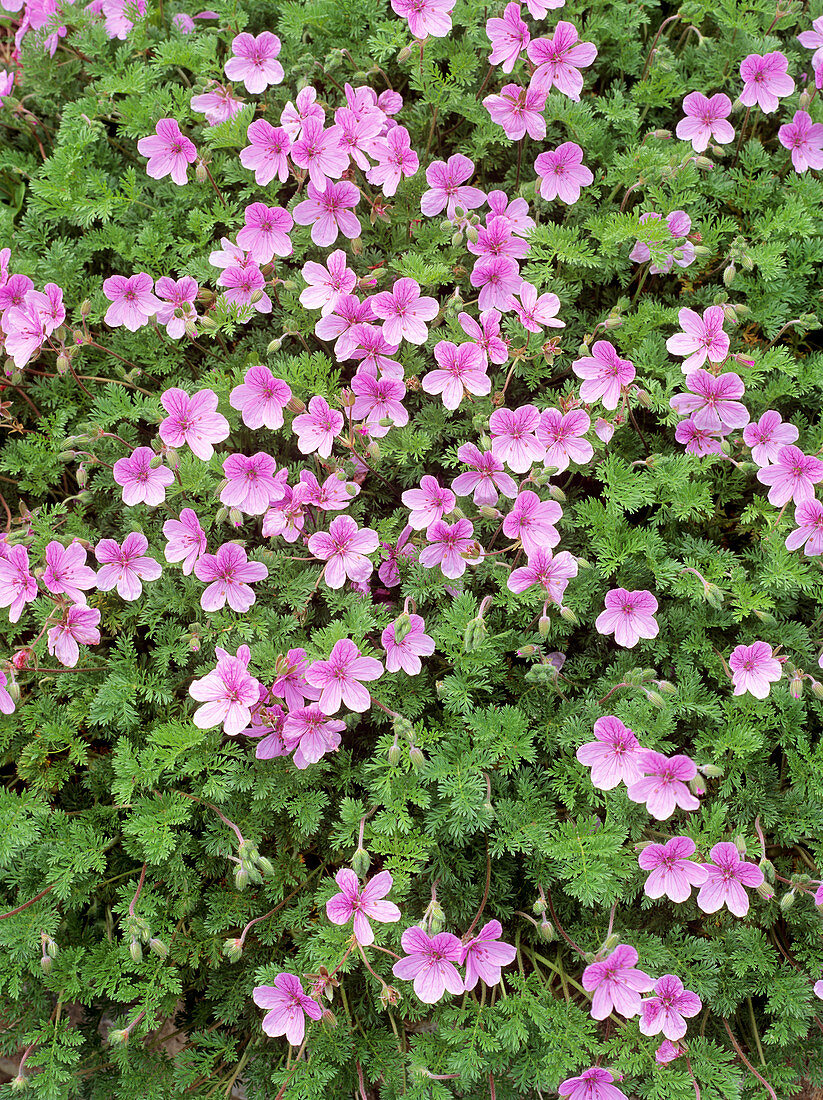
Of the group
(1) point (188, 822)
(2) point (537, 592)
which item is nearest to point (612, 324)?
(2) point (537, 592)

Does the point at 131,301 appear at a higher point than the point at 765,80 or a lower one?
lower

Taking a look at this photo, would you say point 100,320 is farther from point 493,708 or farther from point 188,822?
point 493,708

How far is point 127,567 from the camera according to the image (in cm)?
252

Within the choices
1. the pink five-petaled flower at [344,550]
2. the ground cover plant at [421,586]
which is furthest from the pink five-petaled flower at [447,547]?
the pink five-petaled flower at [344,550]

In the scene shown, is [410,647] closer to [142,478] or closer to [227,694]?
[227,694]

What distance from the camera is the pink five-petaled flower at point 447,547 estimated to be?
2.43 metres

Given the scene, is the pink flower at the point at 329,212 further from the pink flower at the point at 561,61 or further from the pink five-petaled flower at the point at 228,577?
the pink five-petaled flower at the point at 228,577

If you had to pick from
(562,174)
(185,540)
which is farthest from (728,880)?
(562,174)

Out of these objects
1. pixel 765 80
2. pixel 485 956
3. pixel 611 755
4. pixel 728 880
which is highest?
pixel 765 80

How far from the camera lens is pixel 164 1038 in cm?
256

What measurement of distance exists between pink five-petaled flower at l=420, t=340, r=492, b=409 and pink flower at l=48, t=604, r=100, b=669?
50.2 inches

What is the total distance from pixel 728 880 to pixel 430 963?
0.86m

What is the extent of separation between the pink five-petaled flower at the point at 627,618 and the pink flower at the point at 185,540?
124 centimetres

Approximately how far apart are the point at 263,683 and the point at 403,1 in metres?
2.41
